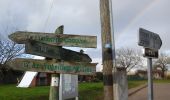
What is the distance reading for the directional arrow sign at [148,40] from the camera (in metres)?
8.73

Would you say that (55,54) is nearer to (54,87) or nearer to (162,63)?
(54,87)

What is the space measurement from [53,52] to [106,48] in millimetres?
3560

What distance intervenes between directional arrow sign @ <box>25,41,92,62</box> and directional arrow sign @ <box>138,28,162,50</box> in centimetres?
133

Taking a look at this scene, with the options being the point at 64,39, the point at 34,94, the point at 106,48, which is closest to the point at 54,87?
the point at 64,39

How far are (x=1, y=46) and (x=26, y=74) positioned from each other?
18.2 metres

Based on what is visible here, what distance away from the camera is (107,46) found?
36.2 feet

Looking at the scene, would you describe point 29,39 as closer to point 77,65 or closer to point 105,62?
point 77,65

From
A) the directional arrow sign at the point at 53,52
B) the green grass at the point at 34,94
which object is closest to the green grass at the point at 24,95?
the green grass at the point at 34,94

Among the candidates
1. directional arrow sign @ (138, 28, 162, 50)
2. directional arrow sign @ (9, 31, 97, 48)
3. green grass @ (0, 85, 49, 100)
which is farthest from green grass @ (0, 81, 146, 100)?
directional arrow sign @ (9, 31, 97, 48)

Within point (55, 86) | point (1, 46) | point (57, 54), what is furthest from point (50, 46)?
point (1, 46)

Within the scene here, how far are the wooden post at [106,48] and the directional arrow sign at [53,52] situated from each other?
2.72 meters

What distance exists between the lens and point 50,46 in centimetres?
755

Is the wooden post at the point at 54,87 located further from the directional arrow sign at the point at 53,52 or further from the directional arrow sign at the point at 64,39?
the directional arrow sign at the point at 64,39

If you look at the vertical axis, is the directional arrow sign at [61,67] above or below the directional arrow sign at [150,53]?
below
